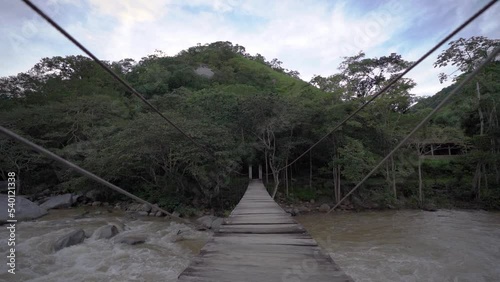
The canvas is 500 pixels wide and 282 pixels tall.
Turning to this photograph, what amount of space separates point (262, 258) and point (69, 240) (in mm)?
5297

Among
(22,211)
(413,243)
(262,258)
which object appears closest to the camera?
(262,258)

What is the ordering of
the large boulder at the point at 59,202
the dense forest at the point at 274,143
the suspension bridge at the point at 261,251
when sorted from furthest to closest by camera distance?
the large boulder at the point at 59,202 → the dense forest at the point at 274,143 → the suspension bridge at the point at 261,251

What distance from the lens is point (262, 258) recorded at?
1.72 m

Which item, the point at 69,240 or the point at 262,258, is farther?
the point at 69,240

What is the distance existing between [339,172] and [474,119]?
825cm

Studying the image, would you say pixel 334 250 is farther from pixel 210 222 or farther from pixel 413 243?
pixel 210 222

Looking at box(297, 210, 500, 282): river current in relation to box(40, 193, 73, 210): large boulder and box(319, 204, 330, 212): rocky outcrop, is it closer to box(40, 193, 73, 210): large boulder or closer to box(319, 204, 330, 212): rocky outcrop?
box(319, 204, 330, 212): rocky outcrop

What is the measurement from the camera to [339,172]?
10.0 metres

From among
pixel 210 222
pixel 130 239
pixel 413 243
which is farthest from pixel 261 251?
pixel 413 243

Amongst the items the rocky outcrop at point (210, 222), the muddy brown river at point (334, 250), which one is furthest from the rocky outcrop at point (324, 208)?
the rocky outcrop at point (210, 222)

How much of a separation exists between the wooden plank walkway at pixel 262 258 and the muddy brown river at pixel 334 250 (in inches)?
104

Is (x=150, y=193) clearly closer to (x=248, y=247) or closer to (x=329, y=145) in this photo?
(x=329, y=145)

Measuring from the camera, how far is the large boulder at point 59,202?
9135 millimetres

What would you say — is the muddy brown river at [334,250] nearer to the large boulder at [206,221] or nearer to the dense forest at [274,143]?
the large boulder at [206,221]
